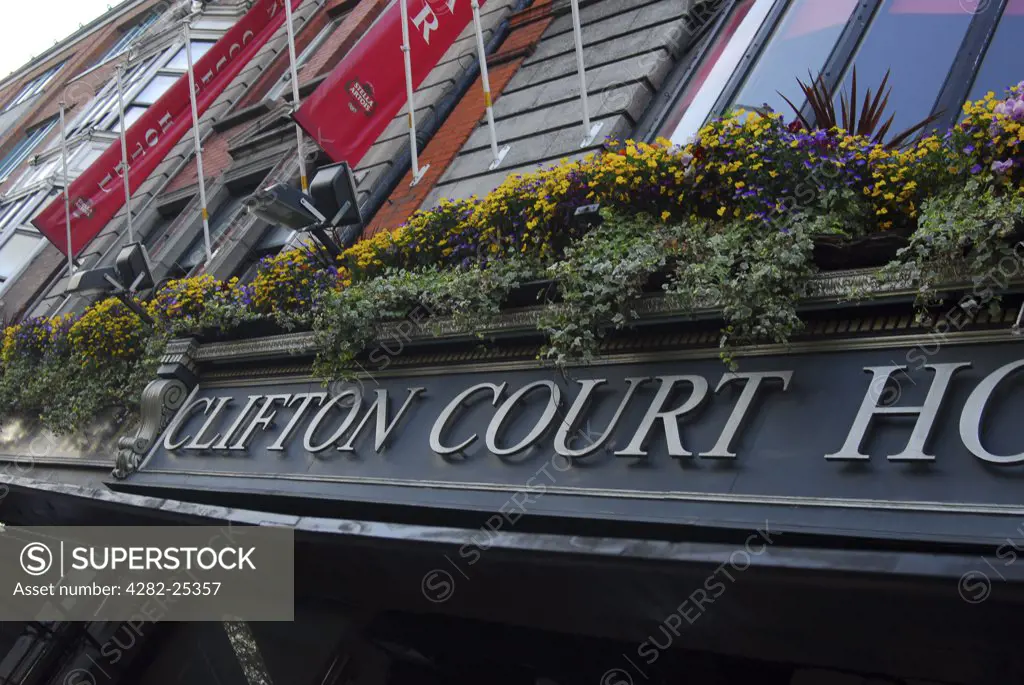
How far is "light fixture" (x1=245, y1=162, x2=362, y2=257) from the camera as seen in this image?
30.3 feet

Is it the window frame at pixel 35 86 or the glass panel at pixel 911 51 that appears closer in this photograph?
the glass panel at pixel 911 51

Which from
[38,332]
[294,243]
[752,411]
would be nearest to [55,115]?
[38,332]

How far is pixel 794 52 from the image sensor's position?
888cm

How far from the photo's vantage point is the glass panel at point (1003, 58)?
22.5ft

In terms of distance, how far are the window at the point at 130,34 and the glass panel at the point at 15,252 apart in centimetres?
990

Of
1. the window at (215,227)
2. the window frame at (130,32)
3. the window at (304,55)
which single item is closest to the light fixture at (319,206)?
the window at (215,227)

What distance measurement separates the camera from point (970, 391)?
17.0 feet

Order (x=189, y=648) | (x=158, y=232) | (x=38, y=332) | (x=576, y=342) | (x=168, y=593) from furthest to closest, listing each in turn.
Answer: (x=158, y=232) → (x=38, y=332) → (x=189, y=648) → (x=168, y=593) → (x=576, y=342)

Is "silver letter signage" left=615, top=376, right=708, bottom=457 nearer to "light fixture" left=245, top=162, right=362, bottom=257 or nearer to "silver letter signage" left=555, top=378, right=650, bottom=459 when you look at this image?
"silver letter signage" left=555, top=378, right=650, bottom=459

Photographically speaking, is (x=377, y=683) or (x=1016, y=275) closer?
(x=1016, y=275)

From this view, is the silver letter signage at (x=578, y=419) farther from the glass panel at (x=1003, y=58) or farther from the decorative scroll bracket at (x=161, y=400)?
the decorative scroll bracket at (x=161, y=400)

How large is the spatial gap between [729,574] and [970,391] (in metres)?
→ 1.68

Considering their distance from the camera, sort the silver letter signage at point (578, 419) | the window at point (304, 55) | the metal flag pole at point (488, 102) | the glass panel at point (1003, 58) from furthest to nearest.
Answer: the window at point (304, 55)
the metal flag pole at point (488, 102)
the glass panel at point (1003, 58)
the silver letter signage at point (578, 419)

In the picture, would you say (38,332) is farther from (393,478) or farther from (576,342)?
(576,342)
